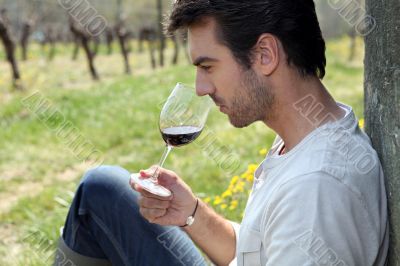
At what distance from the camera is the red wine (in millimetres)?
2074

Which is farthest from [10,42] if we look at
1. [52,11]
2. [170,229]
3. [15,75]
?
[52,11]

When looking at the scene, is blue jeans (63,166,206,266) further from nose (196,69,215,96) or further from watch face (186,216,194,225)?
nose (196,69,215,96)

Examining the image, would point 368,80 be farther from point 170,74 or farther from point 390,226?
point 170,74

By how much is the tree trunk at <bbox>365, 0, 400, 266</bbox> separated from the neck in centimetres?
12

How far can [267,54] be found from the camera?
173 centimetres

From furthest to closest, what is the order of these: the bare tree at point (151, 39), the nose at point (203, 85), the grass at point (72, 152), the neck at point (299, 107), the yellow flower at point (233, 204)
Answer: the bare tree at point (151, 39) < the grass at point (72, 152) < the yellow flower at point (233, 204) < the nose at point (203, 85) < the neck at point (299, 107)

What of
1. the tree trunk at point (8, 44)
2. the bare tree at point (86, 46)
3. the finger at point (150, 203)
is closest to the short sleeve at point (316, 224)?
the finger at point (150, 203)

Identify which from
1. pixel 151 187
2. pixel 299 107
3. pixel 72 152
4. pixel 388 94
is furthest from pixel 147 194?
pixel 72 152

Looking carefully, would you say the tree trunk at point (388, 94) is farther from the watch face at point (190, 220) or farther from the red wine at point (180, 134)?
the watch face at point (190, 220)

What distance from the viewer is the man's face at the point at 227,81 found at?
69.0 inches

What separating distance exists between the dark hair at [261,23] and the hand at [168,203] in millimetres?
549

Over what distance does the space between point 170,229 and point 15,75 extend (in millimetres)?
11525

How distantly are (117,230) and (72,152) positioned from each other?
482 centimetres

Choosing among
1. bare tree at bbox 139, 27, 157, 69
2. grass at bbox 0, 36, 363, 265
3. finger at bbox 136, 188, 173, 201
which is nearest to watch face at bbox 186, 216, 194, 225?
finger at bbox 136, 188, 173, 201
